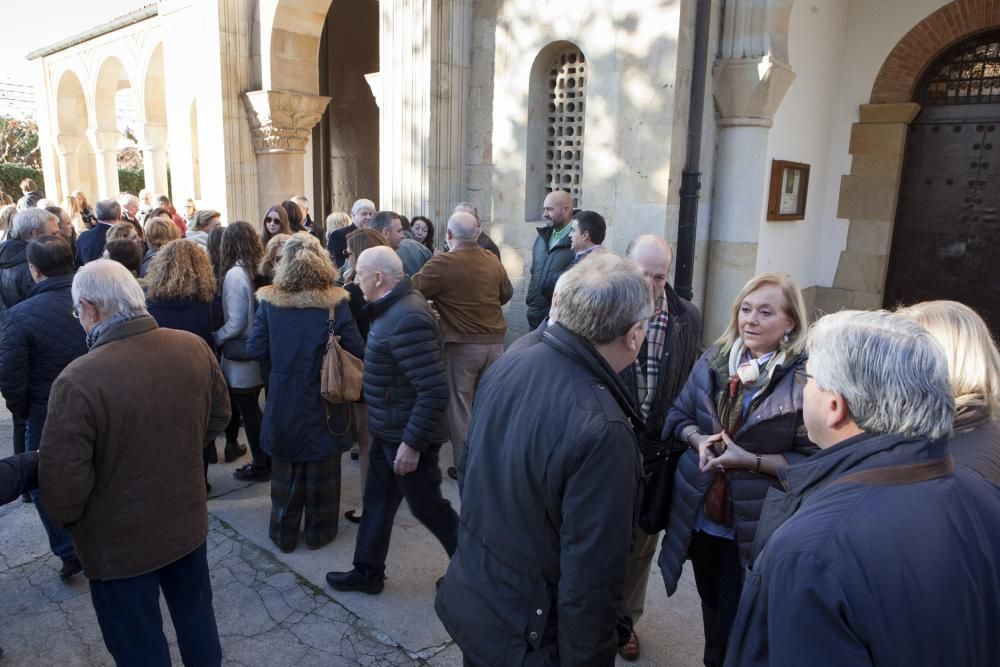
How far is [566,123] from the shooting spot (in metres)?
6.21

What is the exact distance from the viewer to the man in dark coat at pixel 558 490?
168 centimetres

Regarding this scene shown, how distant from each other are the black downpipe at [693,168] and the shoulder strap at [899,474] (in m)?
4.45

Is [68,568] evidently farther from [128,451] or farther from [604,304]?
[604,304]

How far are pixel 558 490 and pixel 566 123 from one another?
16.6 feet

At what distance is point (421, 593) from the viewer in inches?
135

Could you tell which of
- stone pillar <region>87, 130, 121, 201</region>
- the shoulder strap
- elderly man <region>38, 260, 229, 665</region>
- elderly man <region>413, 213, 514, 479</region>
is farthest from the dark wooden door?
stone pillar <region>87, 130, 121, 201</region>

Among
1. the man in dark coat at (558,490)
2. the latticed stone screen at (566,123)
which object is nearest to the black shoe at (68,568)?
the man in dark coat at (558,490)

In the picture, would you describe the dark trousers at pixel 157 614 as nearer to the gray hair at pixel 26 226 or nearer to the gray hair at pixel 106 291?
the gray hair at pixel 106 291

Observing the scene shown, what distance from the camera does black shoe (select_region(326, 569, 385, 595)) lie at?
3400mm

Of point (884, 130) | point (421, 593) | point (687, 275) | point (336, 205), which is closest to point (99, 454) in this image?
point (421, 593)

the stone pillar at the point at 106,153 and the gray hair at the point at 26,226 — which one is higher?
the stone pillar at the point at 106,153

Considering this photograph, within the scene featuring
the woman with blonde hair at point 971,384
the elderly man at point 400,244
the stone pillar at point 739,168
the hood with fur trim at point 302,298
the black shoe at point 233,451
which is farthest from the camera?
the stone pillar at point 739,168

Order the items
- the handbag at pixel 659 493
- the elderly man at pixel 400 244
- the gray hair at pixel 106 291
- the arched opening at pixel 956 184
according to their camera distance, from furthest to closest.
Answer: the arched opening at pixel 956 184 < the elderly man at pixel 400 244 < the handbag at pixel 659 493 < the gray hair at pixel 106 291

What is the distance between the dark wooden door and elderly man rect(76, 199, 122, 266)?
744 centimetres
